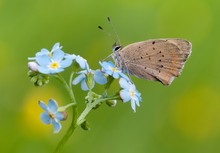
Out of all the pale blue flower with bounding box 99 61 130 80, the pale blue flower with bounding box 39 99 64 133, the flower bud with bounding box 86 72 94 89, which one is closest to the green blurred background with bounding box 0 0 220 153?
the pale blue flower with bounding box 99 61 130 80

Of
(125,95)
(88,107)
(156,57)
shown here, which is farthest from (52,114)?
(156,57)

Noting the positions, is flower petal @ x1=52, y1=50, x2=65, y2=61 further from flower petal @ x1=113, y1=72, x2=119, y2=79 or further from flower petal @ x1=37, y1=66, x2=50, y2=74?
flower petal @ x1=113, y1=72, x2=119, y2=79

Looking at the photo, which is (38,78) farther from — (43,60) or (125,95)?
(125,95)

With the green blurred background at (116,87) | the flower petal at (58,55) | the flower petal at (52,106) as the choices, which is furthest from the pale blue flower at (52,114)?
the green blurred background at (116,87)

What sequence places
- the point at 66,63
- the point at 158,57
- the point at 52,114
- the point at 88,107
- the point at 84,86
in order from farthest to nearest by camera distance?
the point at 158,57, the point at 84,86, the point at 66,63, the point at 88,107, the point at 52,114

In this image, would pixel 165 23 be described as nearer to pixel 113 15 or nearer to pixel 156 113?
pixel 113 15
